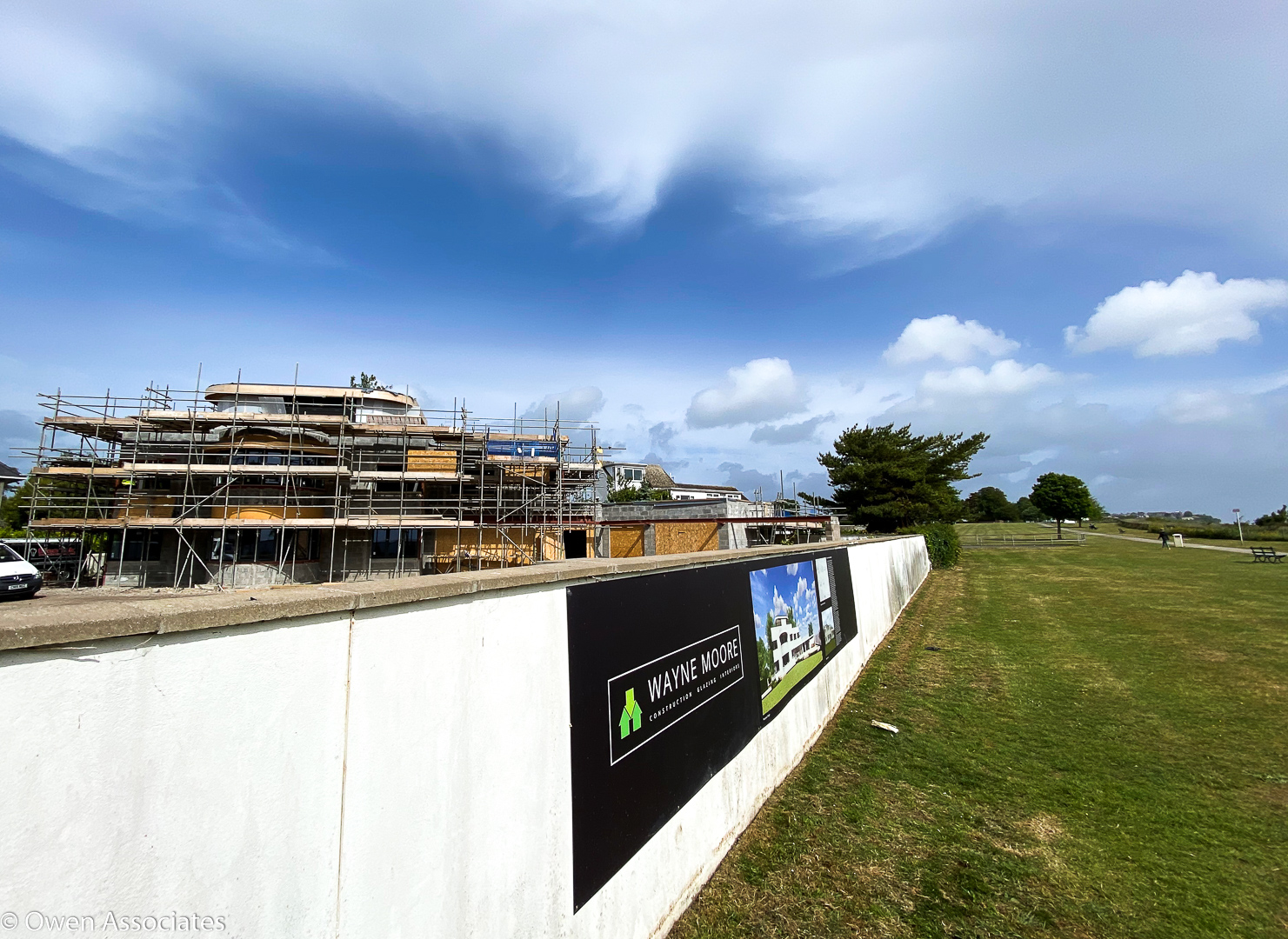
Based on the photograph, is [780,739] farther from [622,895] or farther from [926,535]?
[926,535]

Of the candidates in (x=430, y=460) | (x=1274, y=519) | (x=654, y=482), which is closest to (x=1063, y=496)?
(x=1274, y=519)

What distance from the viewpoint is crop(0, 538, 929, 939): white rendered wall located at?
125cm

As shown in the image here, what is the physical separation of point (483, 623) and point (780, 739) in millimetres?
4049

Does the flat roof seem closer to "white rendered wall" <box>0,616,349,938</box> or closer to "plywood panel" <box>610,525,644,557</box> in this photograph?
"plywood panel" <box>610,525,644,557</box>

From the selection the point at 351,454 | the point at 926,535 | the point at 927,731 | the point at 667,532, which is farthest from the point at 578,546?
the point at 927,731

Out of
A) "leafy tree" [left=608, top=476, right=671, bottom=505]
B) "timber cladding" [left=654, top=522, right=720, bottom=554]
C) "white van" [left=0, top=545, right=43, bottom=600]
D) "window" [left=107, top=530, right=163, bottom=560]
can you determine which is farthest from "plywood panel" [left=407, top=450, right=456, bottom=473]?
"leafy tree" [left=608, top=476, right=671, bottom=505]

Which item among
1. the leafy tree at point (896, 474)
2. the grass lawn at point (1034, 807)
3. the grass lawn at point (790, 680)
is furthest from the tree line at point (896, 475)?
the grass lawn at point (790, 680)

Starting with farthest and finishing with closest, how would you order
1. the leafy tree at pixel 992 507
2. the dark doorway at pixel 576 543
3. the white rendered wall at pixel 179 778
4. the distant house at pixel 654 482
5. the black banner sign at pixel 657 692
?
1. the leafy tree at pixel 992 507
2. the distant house at pixel 654 482
3. the dark doorway at pixel 576 543
4. the black banner sign at pixel 657 692
5. the white rendered wall at pixel 179 778

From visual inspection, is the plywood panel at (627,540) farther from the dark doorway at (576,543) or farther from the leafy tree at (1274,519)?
the leafy tree at (1274,519)

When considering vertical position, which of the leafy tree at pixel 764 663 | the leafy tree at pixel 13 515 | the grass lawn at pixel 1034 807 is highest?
the leafy tree at pixel 13 515

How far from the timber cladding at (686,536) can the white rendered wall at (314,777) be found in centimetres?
1863

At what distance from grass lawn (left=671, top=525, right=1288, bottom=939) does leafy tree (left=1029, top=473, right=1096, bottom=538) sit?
2708 inches

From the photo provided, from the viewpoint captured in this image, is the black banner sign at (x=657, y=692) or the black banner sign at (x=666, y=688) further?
the black banner sign at (x=666, y=688)

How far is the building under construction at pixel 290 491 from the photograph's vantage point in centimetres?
2045
